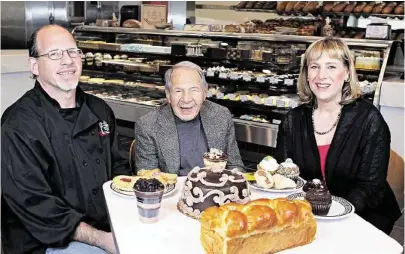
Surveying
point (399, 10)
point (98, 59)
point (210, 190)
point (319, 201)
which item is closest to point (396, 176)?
point (319, 201)

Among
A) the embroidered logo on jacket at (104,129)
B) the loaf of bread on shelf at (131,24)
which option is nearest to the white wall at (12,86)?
the loaf of bread on shelf at (131,24)

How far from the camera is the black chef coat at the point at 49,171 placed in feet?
8.13

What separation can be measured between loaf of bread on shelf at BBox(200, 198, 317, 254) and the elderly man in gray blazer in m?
1.18

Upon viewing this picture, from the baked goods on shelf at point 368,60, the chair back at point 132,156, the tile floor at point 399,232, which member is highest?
the baked goods on shelf at point 368,60

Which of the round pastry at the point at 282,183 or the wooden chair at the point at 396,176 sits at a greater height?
the round pastry at the point at 282,183

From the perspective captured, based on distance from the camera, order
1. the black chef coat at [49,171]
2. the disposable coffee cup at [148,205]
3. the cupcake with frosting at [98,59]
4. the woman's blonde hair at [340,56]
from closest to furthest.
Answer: the disposable coffee cup at [148,205] → the black chef coat at [49,171] → the woman's blonde hair at [340,56] → the cupcake with frosting at [98,59]

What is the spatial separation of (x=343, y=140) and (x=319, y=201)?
860 millimetres

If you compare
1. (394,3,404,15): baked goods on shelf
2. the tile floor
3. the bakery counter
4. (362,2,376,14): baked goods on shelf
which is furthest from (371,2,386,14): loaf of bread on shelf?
the tile floor

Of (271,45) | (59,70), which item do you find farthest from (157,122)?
(271,45)

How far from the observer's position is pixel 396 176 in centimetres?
309

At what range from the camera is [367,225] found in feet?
7.23

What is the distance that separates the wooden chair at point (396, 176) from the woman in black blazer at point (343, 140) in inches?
1.8

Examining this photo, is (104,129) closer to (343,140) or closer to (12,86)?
(343,140)

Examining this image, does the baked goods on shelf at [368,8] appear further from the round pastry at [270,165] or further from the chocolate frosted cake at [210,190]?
the chocolate frosted cake at [210,190]
